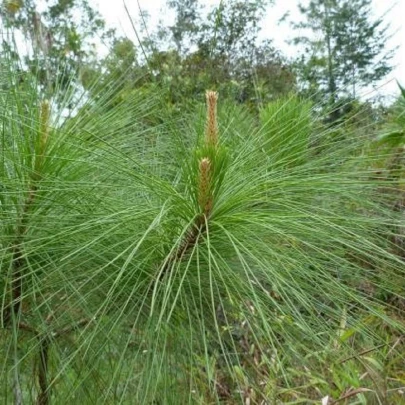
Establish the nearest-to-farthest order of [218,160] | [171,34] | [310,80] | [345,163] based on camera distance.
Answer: [218,160]
[345,163]
[310,80]
[171,34]

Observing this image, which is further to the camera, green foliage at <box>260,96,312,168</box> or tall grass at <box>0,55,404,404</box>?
green foliage at <box>260,96,312,168</box>

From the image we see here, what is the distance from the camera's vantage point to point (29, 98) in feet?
2.58

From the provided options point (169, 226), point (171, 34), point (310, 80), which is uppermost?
point (171, 34)

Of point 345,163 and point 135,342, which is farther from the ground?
point 345,163

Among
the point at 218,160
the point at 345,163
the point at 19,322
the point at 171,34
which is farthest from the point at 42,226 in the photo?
the point at 171,34

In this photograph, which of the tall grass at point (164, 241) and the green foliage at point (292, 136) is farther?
the green foliage at point (292, 136)

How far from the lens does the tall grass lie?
629 mm

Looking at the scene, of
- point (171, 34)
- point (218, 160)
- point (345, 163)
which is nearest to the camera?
point (218, 160)

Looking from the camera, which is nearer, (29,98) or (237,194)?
(237,194)

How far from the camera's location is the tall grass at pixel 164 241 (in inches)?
24.8

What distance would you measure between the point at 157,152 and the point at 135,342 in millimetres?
265

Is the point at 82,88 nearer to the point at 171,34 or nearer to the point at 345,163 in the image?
the point at 345,163

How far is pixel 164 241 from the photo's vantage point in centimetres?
68

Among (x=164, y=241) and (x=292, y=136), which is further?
(x=292, y=136)
